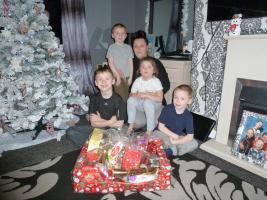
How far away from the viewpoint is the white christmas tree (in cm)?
218

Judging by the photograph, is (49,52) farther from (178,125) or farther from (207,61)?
(207,61)

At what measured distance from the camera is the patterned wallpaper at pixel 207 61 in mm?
2521

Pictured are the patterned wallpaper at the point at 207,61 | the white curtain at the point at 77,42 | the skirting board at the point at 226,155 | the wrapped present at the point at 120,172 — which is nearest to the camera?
the wrapped present at the point at 120,172

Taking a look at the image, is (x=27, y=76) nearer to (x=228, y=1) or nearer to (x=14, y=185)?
(x=14, y=185)

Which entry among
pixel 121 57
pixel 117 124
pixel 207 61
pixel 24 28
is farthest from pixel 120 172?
pixel 121 57

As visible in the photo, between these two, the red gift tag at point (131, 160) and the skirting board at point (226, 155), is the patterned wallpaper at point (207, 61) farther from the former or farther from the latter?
the red gift tag at point (131, 160)

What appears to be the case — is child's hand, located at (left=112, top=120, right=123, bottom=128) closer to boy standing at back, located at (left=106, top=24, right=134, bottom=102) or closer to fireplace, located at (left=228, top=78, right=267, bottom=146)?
boy standing at back, located at (left=106, top=24, right=134, bottom=102)

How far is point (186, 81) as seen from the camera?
119 inches

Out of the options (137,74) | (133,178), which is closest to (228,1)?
(137,74)

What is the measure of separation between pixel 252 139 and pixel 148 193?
109 centimetres

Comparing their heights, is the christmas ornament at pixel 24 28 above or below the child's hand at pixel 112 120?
above

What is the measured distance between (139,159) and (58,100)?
4.23ft

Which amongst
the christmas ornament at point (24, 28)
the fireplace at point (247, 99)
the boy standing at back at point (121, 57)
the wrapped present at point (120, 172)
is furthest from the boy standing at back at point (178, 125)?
the christmas ornament at point (24, 28)

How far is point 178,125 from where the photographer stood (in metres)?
2.10
